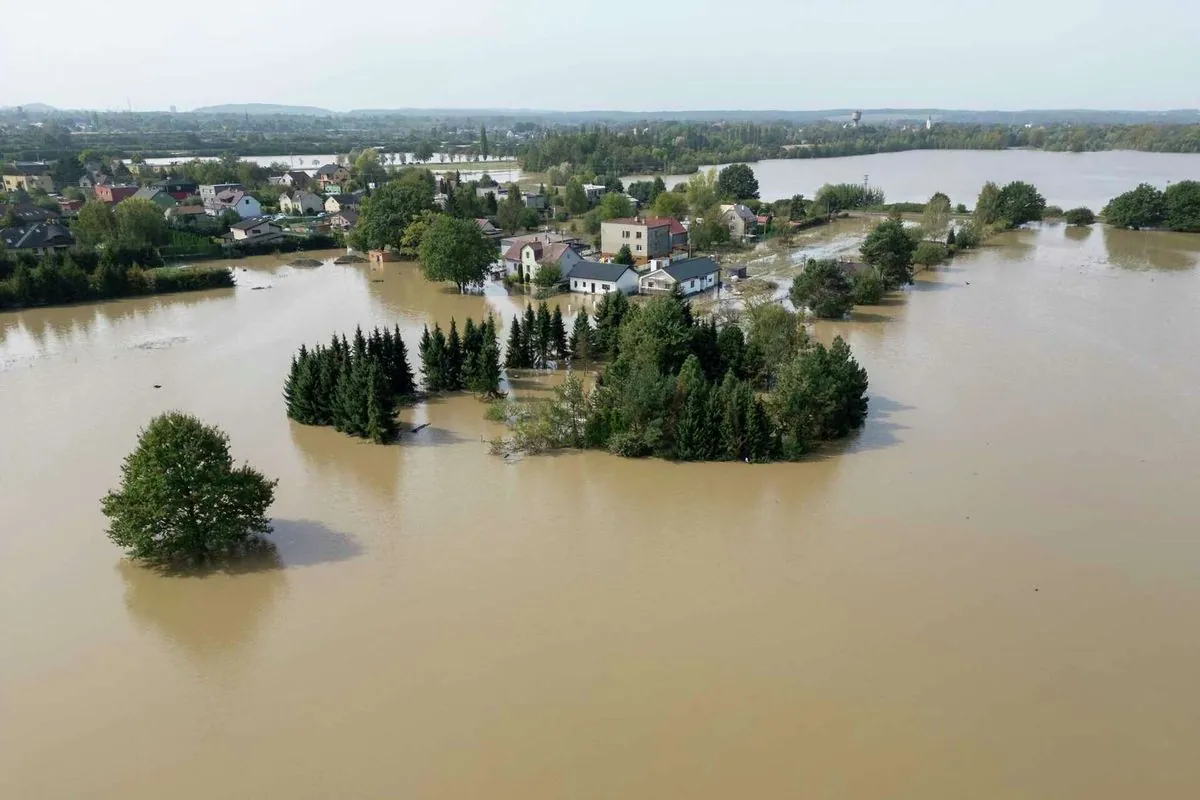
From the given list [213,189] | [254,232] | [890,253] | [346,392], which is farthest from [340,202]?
[346,392]

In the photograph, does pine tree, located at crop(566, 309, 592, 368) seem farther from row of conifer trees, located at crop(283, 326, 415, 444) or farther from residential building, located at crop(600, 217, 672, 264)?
residential building, located at crop(600, 217, 672, 264)

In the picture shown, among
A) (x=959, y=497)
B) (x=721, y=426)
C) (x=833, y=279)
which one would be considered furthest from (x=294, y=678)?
(x=833, y=279)

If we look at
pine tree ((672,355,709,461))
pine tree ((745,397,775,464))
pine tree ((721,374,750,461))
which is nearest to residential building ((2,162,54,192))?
pine tree ((672,355,709,461))

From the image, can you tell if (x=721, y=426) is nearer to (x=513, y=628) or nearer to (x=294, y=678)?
(x=513, y=628)

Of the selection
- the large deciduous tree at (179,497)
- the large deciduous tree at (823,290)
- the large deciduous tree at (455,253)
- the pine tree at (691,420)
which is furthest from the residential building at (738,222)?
the large deciduous tree at (179,497)

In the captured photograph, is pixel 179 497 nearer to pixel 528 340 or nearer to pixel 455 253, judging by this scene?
pixel 528 340

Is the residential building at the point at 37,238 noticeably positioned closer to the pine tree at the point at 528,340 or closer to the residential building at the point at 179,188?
the residential building at the point at 179,188

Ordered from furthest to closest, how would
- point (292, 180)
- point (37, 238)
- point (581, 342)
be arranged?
point (292, 180), point (37, 238), point (581, 342)
